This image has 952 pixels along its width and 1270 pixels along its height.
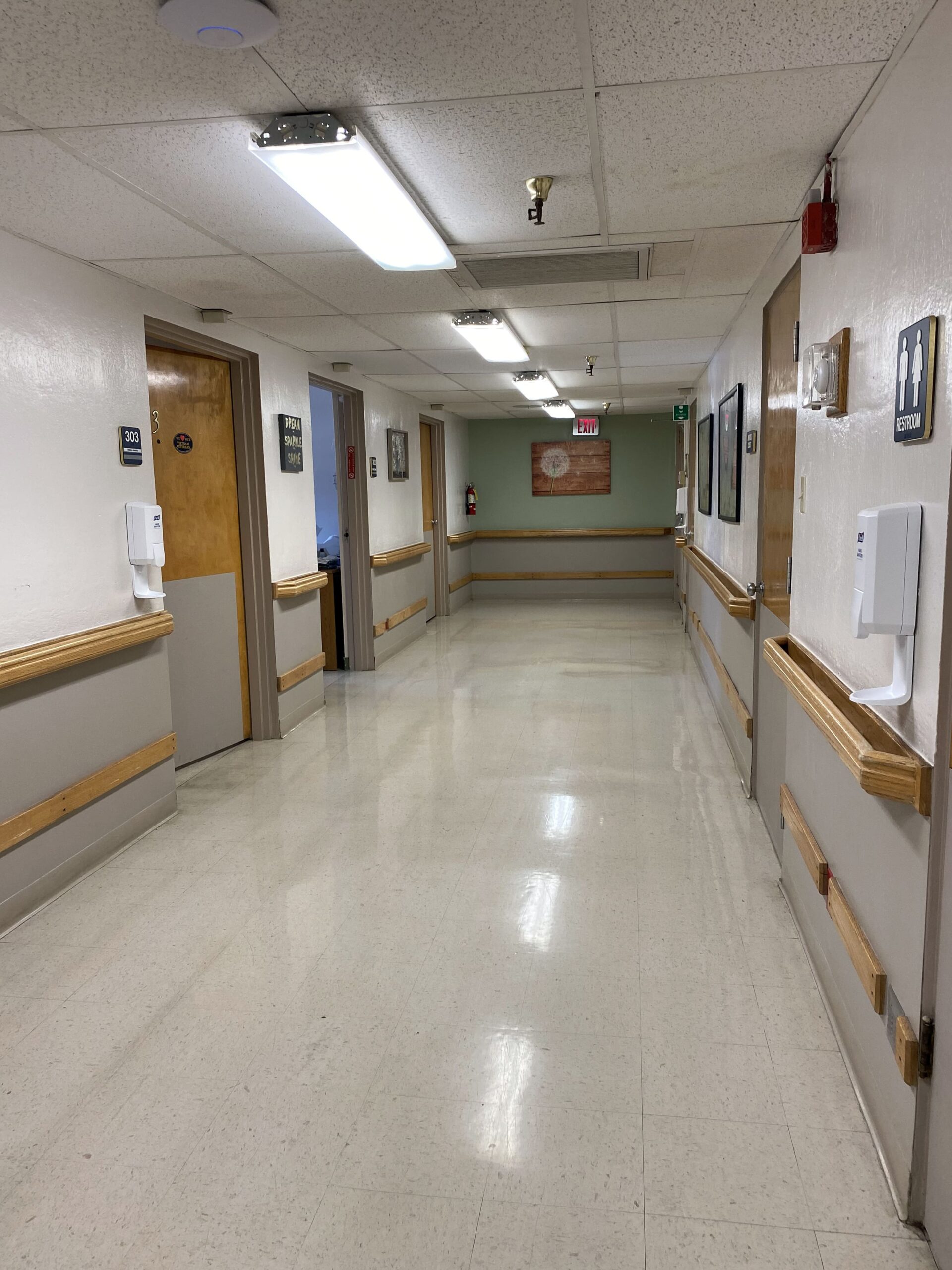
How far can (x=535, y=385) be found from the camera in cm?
808

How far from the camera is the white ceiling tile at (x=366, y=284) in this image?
3830 millimetres

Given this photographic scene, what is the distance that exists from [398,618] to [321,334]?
3.64 meters

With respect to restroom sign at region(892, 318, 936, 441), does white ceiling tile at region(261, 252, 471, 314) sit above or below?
above

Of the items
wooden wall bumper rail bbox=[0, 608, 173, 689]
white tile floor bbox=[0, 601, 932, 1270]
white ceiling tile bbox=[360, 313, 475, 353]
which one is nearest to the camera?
white tile floor bbox=[0, 601, 932, 1270]

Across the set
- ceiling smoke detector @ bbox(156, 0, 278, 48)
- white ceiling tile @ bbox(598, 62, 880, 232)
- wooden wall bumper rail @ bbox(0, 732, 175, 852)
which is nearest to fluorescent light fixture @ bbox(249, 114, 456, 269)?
ceiling smoke detector @ bbox(156, 0, 278, 48)

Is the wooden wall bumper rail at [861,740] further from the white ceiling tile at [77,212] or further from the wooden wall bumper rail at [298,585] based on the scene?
the wooden wall bumper rail at [298,585]

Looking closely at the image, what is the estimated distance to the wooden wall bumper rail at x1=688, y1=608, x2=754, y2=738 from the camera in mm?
4383

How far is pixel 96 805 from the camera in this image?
12.3 ft

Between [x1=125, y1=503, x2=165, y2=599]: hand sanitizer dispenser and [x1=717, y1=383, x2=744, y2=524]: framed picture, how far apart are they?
315 cm

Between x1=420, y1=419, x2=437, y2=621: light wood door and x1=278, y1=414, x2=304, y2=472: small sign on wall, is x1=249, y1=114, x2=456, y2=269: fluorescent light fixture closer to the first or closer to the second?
x1=278, y1=414, x2=304, y2=472: small sign on wall

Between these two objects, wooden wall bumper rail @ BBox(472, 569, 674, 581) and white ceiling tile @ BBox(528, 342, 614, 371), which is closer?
white ceiling tile @ BBox(528, 342, 614, 371)

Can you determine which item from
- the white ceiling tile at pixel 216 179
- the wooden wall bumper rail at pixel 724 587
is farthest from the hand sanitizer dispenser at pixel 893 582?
the wooden wall bumper rail at pixel 724 587

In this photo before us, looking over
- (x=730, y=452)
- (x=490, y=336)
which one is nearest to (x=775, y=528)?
(x=730, y=452)

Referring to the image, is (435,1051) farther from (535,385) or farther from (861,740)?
(535,385)
